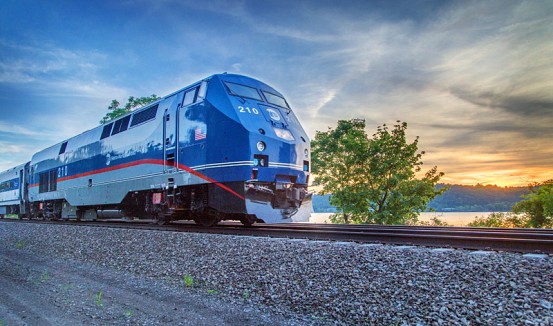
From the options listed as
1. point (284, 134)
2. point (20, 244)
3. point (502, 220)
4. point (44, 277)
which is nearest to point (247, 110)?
point (284, 134)

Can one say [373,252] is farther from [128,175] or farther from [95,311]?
[128,175]

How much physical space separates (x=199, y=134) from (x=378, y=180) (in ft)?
57.1

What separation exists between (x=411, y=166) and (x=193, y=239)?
1981cm

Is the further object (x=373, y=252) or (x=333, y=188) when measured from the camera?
(x=333, y=188)

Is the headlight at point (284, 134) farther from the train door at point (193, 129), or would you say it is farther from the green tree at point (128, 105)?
the green tree at point (128, 105)

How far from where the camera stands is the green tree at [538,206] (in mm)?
23125

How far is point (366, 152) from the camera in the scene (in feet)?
85.3

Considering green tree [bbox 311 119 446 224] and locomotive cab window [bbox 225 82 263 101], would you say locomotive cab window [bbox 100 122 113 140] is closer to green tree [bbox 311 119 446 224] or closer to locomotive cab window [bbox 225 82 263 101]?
locomotive cab window [bbox 225 82 263 101]

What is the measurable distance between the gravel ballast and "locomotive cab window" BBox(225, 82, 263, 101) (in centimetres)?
417

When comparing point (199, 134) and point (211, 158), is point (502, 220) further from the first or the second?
point (199, 134)

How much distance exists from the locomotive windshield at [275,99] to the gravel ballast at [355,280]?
16.2 feet

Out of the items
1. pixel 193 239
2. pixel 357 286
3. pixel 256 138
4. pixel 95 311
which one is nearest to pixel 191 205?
pixel 193 239

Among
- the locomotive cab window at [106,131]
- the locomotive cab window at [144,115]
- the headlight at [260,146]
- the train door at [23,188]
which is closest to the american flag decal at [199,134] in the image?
Result: the headlight at [260,146]

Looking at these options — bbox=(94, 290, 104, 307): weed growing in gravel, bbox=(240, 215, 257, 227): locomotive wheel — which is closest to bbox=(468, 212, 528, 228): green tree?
bbox=(240, 215, 257, 227): locomotive wheel
